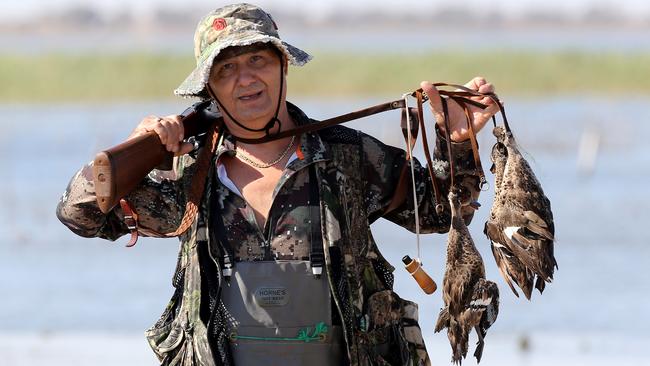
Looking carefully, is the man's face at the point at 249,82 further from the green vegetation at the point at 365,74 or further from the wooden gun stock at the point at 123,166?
the green vegetation at the point at 365,74

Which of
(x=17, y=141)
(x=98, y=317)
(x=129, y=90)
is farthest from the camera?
(x=129, y=90)

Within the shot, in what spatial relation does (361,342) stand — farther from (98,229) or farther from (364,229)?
(98,229)

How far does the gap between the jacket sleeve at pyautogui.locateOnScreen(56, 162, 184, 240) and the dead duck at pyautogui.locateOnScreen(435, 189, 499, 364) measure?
85 cm

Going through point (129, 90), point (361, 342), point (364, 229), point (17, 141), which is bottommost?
point (361, 342)

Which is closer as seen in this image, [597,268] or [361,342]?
[361,342]

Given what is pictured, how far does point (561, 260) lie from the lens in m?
11.9

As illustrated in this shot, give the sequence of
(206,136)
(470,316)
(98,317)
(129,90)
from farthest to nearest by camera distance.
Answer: (129,90), (98,317), (206,136), (470,316)

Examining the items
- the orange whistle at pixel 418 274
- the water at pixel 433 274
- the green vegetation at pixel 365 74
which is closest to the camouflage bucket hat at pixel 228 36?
the orange whistle at pixel 418 274

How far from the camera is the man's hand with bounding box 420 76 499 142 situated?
429cm

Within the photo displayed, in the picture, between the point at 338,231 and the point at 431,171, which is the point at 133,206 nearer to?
the point at 338,231

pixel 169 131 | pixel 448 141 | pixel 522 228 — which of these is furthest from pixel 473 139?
pixel 169 131

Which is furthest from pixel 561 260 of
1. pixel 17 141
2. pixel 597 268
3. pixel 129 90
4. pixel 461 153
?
pixel 129 90

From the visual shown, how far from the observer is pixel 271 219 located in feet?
13.9

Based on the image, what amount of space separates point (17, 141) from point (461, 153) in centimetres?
1996
